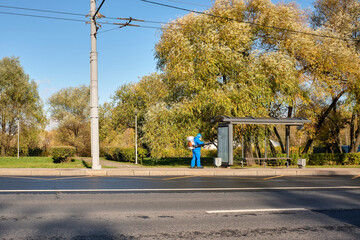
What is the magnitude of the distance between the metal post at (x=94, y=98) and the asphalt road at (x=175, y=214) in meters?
5.48

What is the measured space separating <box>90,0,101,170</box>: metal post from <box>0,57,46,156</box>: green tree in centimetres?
2575

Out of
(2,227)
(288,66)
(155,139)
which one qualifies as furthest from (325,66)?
(2,227)

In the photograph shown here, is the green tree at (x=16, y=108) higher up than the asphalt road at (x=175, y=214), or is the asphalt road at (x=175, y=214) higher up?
the green tree at (x=16, y=108)

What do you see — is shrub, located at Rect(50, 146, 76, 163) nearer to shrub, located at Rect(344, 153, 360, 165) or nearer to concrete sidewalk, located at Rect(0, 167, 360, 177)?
concrete sidewalk, located at Rect(0, 167, 360, 177)

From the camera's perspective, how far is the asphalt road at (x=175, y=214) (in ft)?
15.9

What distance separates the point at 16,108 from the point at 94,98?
89.7 ft

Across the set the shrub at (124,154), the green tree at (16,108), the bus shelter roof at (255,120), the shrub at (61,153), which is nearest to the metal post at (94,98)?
the bus shelter roof at (255,120)

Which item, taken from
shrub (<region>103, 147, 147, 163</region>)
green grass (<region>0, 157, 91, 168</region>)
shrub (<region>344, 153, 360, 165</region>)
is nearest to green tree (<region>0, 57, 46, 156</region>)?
shrub (<region>103, 147, 147, 163</region>)

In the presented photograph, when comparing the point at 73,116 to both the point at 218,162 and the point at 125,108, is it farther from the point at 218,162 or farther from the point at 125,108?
the point at 218,162

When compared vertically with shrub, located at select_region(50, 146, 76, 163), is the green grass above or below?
below

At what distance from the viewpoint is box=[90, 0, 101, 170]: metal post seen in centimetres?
1466

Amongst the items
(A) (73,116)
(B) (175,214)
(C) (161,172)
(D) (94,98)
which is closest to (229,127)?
(C) (161,172)

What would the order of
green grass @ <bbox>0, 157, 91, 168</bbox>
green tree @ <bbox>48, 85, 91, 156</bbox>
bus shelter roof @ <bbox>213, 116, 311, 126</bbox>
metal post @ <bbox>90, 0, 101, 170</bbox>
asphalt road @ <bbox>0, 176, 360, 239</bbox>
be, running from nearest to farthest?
asphalt road @ <bbox>0, 176, 360, 239</bbox>
metal post @ <bbox>90, 0, 101, 170</bbox>
bus shelter roof @ <bbox>213, 116, 311, 126</bbox>
green grass @ <bbox>0, 157, 91, 168</bbox>
green tree @ <bbox>48, 85, 91, 156</bbox>

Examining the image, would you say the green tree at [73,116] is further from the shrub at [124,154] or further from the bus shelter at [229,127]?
the bus shelter at [229,127]
